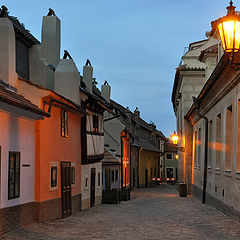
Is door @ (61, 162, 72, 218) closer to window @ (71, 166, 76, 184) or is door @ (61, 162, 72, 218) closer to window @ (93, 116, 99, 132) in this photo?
window @ (71, 166, 76, 184)

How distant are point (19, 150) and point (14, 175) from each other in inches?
27.9

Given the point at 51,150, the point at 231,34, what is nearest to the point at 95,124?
the point at 51,150

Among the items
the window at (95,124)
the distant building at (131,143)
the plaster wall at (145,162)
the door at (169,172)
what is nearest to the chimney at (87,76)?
→ the window at (95,124)

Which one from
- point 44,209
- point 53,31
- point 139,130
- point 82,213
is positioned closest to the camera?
point 44,209

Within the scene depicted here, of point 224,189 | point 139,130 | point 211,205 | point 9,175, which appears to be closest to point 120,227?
point 9,175

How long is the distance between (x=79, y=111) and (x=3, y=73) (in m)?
5.14

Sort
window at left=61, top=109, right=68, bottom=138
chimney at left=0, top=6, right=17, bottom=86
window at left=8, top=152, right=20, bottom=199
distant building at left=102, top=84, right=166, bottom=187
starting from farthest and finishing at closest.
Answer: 1. distant building at left=102, top=84, right=166, bottom=187
2. window at left=61, top=109, right=68, bottom=138
3. chimney at left=0, top=6, right=17, bottom=86
4. window at left=8, top=152, right=20, bottom=199

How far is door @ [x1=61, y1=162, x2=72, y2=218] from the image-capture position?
678 inches

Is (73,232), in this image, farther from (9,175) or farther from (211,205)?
(211,205)

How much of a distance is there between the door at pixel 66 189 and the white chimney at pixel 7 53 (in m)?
4.37

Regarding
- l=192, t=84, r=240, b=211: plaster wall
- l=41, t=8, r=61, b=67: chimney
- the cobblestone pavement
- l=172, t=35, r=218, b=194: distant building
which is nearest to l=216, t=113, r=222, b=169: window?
l=192, t=84, r=240, b=211: plaster wall

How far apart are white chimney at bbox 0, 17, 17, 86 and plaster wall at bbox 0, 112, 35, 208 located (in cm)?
139

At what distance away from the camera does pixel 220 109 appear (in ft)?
63.0

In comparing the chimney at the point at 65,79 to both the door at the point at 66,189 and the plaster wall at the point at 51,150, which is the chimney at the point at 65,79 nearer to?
the plaster wall at the point at 51,150
